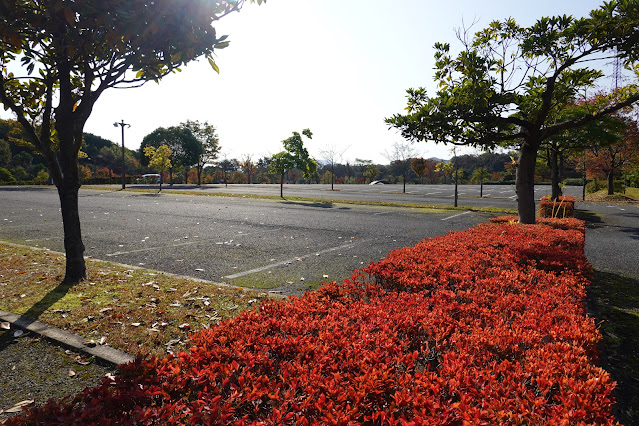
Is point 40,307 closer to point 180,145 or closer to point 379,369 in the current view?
point 379,369

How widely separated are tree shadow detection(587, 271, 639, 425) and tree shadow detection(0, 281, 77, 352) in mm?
5407

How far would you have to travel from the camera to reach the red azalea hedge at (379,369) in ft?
5.83

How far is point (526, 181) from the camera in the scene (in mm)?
8516

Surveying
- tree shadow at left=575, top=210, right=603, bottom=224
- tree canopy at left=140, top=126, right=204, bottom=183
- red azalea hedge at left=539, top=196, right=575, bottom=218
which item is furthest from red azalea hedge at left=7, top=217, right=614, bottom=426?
tree canopy at left=140, top=126, right=204, bottom=183

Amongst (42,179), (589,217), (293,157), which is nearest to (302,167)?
(293,157)

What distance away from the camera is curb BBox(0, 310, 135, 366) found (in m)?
3.28

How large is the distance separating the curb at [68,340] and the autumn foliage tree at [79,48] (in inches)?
57.6

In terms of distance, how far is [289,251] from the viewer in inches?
335

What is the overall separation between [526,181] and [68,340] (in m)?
9.11

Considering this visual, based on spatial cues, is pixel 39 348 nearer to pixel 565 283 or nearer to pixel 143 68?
pixel 143 68

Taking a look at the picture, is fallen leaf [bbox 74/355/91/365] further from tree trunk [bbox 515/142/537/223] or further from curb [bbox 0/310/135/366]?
tree trunk [bbox 515/142/537/223]

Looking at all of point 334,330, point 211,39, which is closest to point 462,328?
point 334,330

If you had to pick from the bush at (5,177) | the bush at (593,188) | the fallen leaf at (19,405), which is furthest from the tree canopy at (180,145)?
the fallen leaf at (19,405)

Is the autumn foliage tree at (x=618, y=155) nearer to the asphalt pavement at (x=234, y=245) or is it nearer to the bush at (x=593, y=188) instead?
the bush at (x=593, y=188)
